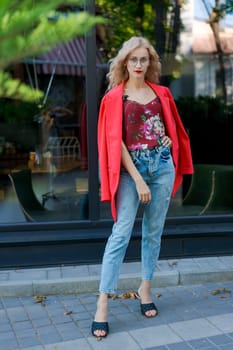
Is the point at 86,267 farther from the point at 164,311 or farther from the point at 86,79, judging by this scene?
the point at 86,79

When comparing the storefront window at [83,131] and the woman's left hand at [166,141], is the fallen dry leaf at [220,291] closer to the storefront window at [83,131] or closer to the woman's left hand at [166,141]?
the storefront window at [83,131]

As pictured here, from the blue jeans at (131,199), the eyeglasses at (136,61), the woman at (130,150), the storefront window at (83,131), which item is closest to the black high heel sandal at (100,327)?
the woman at (130,150)

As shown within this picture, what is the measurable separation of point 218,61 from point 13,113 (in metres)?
2.61

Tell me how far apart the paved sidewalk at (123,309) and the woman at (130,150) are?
0.24 m

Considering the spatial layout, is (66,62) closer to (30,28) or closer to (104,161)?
(104,161)

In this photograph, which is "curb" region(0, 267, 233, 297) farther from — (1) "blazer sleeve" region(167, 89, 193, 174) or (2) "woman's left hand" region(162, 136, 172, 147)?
(2) "woman's left hand" region(162, 136, 172, 147)

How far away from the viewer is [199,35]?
579cm

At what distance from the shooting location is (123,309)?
3.42m

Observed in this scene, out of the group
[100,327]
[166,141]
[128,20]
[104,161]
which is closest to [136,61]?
[166,141]

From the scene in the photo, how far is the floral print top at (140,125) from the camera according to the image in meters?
2.96

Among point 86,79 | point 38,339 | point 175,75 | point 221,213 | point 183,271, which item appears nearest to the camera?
point 38,339

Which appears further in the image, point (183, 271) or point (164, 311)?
point (183, 271)

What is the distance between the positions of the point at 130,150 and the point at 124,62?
21.9 inches

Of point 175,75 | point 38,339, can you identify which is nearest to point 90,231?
point 38,339
